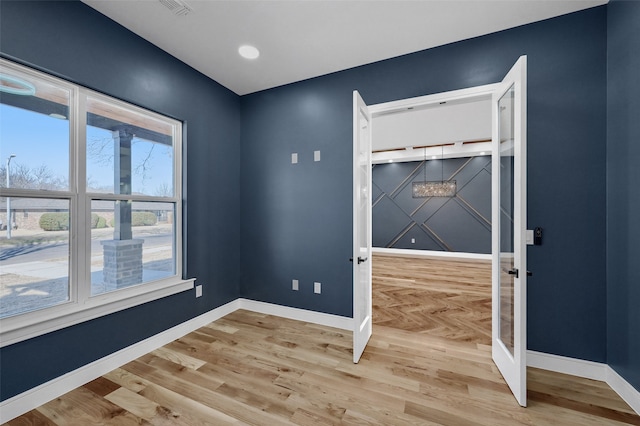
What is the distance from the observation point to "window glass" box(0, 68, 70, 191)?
1.77 m

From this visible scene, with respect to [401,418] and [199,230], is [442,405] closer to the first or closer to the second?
[401,418]

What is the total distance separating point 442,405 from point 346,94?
293cm

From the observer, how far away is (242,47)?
2.60 meters

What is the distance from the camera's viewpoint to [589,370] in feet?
Answer: 6.94

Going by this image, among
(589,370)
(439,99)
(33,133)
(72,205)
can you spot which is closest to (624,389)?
(589,370)

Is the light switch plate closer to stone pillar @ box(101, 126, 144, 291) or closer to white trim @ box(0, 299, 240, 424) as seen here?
white trim @ box(0, 299, 240, 424)

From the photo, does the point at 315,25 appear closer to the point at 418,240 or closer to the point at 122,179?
the point at 122,179

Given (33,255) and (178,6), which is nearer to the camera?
(33,255)

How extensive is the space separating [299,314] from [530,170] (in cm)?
275

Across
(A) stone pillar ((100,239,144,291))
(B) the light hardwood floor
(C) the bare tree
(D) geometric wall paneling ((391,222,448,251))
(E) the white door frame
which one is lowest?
(B) the light hardwood floor

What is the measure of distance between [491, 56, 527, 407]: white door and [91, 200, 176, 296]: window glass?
10.2ft

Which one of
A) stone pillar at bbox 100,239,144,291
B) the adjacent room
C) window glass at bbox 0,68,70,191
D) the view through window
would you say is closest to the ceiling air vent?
the adjacent room

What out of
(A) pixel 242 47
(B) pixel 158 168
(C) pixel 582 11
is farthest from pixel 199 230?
(C) pixel 582 11

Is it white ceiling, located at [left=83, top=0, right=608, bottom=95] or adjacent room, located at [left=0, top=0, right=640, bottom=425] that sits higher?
white ceiling, located at [left=83, top=0, right=608, bottom=95]
